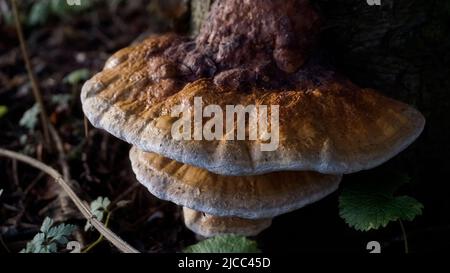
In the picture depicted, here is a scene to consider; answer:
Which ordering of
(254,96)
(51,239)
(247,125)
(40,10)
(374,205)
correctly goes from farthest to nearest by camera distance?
1. (40,10)
2. (51,239)
3. (374,205)
4. (254,96)
5. (247,125)

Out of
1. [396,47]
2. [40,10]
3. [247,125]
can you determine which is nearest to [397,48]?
[396,47]

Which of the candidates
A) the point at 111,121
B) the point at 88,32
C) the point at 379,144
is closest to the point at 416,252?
the point at 379,144

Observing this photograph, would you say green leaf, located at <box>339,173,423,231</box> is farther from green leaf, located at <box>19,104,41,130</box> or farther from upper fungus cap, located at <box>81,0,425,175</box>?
green leaf, located at <box>19,104,41,130</box>

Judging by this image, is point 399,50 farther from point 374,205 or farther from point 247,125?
point 247,125

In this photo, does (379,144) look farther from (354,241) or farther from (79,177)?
(79,177)

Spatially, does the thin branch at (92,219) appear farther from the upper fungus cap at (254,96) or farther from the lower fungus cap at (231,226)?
the upper fungus cap at (254,96)

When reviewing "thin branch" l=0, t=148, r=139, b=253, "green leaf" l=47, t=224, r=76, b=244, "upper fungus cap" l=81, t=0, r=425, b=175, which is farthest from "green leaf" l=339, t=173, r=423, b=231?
"green leaf" l=47, t=224, r=76, b=244
